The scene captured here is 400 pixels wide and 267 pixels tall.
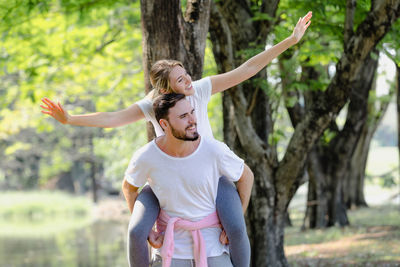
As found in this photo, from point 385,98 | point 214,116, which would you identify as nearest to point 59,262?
point 214,116

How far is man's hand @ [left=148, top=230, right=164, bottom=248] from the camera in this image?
3.74 meters

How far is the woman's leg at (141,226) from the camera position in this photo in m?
3.70

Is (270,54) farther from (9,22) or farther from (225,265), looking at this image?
(9,22)

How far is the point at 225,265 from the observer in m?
3.78

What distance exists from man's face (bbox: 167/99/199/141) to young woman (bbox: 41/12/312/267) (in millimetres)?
437

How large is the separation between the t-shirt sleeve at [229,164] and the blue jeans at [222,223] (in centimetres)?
9

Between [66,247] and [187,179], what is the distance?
48.9 ft

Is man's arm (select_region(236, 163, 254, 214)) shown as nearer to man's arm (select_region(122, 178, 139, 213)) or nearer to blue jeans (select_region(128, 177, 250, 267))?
blue jeans (select_region(128, 177, 250, 267))

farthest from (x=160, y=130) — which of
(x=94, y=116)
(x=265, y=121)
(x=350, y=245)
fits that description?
(x=350, y=245)

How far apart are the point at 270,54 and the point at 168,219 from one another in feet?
4.53

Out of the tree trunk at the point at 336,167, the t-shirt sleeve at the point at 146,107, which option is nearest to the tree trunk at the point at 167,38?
the t-shirt sleeve at the point at 146,107

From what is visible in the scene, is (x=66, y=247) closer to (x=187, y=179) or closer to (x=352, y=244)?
(x=352, y=244)

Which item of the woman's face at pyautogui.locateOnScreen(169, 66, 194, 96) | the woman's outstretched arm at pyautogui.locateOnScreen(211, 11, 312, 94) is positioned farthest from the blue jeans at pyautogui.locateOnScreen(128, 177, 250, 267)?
the woman's outstretched arm at pyautogui.locateOnScreen(211, 11, 312, 94)

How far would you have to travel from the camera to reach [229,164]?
12.3ft
